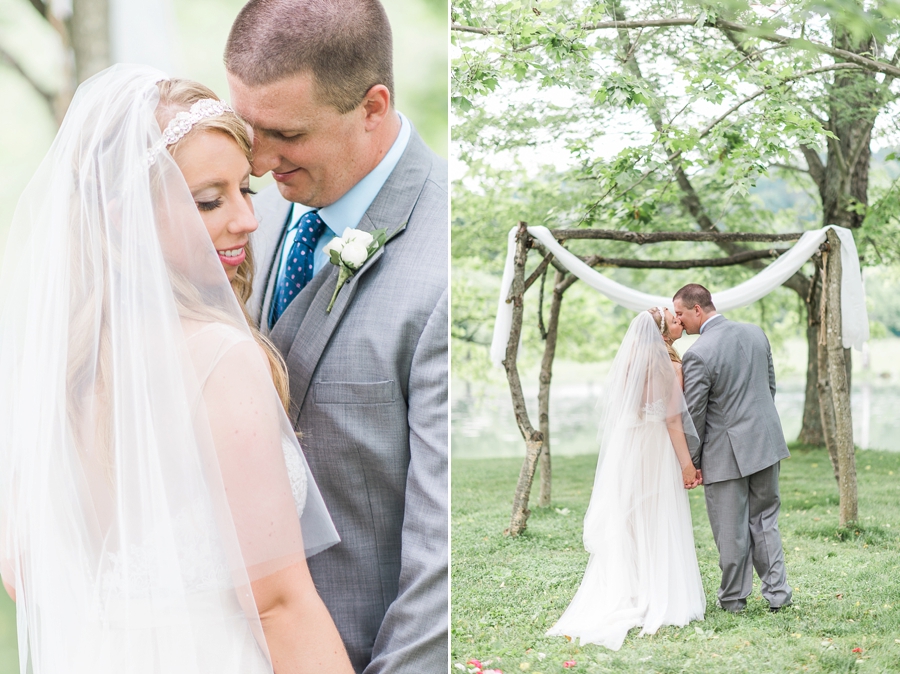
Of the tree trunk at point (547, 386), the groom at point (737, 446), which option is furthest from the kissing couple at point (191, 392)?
the tree trunk at point (547, 386)

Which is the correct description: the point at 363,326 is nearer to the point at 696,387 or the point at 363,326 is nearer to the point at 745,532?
the point at 696,387

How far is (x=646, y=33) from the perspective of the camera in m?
2.86

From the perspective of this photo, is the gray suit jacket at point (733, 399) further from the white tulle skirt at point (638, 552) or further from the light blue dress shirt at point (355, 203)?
the light blue dress shirt at point (355, 203)

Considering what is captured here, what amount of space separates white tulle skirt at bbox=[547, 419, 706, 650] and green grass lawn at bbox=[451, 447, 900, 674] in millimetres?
39

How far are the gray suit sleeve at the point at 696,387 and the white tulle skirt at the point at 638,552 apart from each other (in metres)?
0.12

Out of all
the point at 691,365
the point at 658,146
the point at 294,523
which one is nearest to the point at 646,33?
the point at 658,146

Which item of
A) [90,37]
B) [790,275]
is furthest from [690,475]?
[90,37]

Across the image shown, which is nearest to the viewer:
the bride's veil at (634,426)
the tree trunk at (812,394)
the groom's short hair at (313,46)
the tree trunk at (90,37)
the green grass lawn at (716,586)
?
the groom's short hair at (313,46)

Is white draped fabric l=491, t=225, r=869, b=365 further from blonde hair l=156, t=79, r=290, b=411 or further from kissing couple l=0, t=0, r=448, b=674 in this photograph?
blonde hair l=156, t=79, r=290, b=411

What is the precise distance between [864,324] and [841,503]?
0.66 metres

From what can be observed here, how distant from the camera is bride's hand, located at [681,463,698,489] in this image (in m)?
2.66

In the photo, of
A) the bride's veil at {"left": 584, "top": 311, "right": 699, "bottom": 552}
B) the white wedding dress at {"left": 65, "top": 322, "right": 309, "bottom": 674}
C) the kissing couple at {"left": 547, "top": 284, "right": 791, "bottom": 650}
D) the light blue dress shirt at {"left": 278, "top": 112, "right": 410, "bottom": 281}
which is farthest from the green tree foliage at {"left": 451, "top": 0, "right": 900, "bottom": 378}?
the white wedding dress at {"left": 65, "top": 322, "right": 309, "bottom": 674}

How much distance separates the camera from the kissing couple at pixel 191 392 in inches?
58.5

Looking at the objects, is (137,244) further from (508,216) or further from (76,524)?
(508,216)
